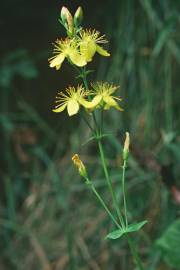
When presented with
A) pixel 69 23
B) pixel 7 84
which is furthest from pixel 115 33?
pixel 69 23

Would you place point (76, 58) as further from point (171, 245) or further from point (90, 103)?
point (171, 245)

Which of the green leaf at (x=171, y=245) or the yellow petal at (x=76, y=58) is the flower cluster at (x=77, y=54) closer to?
the yellow petal at (x=76, y=58)

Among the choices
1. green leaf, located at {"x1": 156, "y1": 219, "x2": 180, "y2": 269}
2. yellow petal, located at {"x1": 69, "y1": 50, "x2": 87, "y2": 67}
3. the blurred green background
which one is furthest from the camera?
the blurred green background

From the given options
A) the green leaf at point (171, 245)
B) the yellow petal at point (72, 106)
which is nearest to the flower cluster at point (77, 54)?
the yellow petal at point (72, 106)

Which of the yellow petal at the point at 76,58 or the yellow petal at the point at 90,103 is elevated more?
the yellow petal at the point at 76,58

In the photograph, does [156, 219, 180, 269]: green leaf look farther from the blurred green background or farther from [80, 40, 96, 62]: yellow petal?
[80, 40, 96, 62]: yellow petal

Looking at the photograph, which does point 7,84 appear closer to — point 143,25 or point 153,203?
point 143,25

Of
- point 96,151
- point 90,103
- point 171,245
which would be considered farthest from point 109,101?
point 96,151

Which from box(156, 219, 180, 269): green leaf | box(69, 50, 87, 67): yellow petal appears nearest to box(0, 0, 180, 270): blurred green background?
box(156, 219, 180, 269): green leaf
